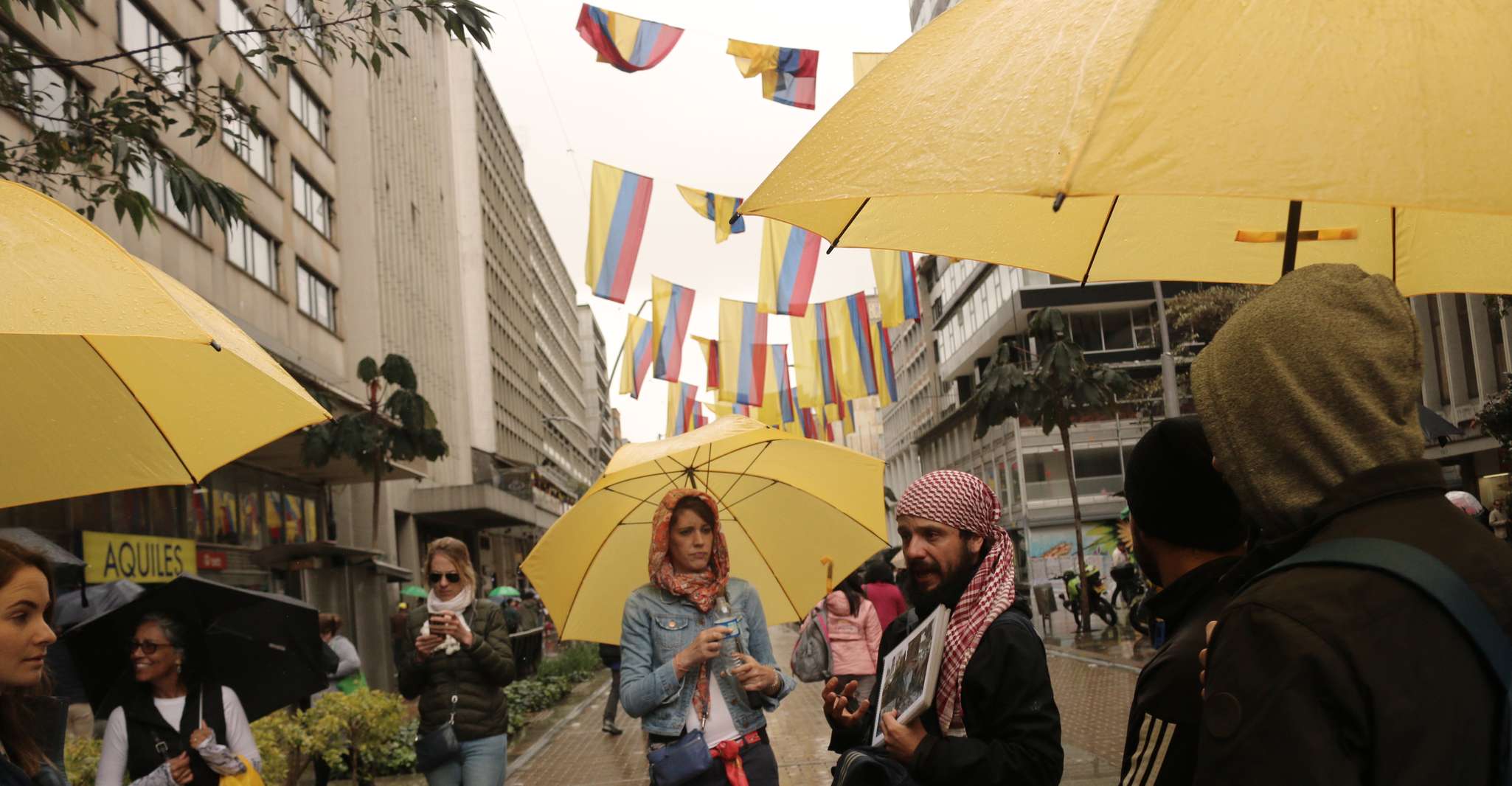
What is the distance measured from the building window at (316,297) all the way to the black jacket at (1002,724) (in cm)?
2829

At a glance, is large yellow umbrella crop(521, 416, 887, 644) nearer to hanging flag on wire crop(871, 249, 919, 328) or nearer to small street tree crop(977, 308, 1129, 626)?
hanging flag on wire crop(871, 249, 919, 328)

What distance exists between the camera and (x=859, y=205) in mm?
3307

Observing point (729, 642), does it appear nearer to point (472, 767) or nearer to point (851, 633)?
point (472, 767)

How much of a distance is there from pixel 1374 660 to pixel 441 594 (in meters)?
5.72

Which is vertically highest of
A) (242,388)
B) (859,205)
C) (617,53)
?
(617,53)

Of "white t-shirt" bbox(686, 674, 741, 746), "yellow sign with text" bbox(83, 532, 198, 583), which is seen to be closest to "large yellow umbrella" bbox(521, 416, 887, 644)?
"white t-shirt" bbox(686, 674, 741, 746)

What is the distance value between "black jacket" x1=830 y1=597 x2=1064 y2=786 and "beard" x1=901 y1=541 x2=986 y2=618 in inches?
6.8

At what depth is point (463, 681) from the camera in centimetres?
650

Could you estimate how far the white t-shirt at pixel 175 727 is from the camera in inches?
194

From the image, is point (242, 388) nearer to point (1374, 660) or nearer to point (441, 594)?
point (441, 594)

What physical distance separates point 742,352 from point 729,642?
54.7 feet

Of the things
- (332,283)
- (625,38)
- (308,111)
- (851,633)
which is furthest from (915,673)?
(332,283)

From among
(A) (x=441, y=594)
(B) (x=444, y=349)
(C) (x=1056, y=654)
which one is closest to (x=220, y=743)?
(A) (x=441, y=594)

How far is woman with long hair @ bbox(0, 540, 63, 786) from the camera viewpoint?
308 cm
